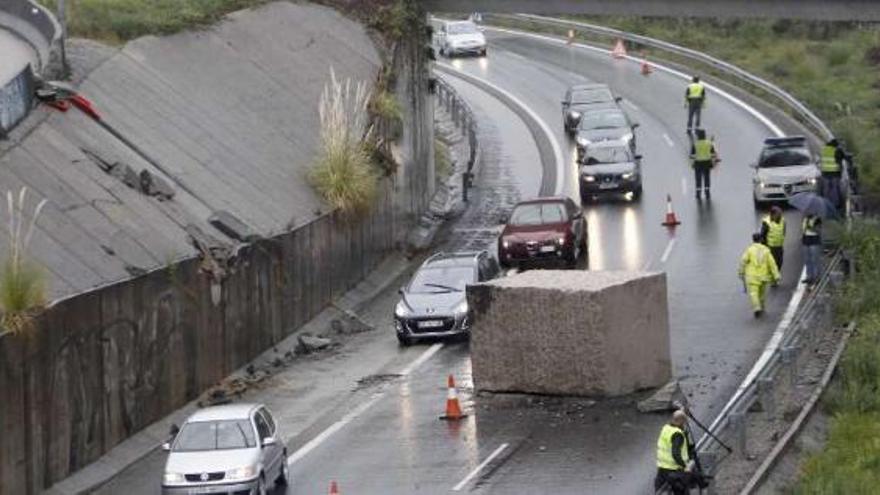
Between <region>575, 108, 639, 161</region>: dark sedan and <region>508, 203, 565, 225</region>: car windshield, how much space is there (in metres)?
9.95

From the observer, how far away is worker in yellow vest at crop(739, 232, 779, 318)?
116 ft

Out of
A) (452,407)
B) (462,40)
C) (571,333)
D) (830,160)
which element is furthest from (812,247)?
Result: (462,40)

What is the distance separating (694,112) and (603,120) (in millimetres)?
3805

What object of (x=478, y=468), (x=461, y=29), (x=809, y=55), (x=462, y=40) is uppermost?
Answer: (x=461, y=29)

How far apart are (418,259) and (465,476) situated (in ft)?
64.4

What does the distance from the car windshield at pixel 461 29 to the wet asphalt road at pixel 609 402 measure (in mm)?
19572

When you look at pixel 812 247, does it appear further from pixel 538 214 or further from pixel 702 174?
pixel 702 174

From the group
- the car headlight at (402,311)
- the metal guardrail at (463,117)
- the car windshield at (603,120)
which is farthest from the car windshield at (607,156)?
the car headlight at (402,311)

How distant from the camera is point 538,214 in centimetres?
4231

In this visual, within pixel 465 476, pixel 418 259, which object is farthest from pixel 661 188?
pixel 465 476

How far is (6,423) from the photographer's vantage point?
1011 inches

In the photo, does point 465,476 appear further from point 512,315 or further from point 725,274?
point 725,274

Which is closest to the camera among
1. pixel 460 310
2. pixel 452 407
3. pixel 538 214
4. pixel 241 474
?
pixel 241 474

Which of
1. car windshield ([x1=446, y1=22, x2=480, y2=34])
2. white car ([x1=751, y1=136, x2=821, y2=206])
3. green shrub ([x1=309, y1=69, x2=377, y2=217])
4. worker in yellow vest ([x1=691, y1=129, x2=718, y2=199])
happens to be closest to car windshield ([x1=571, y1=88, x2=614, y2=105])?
worker in yellow vest ([x1=691, y1=129, x2=718, y2=199])
